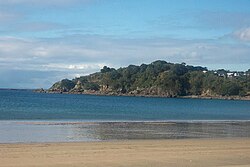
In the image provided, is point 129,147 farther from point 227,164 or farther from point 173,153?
point 227,164

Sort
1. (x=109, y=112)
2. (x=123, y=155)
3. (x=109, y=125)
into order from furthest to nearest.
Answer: (x=109, y=112), (x=109, y=125), (x=123, y=155)

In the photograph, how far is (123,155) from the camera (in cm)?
1919

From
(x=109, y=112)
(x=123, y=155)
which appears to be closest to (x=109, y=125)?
(x=123, y=155)

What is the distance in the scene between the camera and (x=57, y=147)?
71.3ft

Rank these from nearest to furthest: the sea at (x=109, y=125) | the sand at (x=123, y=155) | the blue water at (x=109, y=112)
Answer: the sand at (x=123, y=155)
the sea at (x=109, y=125)
the blue water at (x=109, y=112)

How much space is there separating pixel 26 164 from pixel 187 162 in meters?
5.35

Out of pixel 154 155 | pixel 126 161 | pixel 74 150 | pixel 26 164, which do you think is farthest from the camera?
pixel 74 150

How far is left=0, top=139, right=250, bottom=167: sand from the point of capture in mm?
16906

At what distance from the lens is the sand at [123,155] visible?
55.5 ft

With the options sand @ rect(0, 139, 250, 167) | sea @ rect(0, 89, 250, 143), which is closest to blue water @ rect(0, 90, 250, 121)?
sea @ rect(0, 89, 250, 143)

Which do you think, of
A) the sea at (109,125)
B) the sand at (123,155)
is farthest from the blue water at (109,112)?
the sand at (123,155)

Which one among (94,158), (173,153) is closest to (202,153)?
(173,153)

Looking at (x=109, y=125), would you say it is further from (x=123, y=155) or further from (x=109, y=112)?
(x=109, y=112)

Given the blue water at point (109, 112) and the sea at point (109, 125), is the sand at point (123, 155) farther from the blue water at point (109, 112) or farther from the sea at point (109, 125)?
the blue water at point (109, 112)
